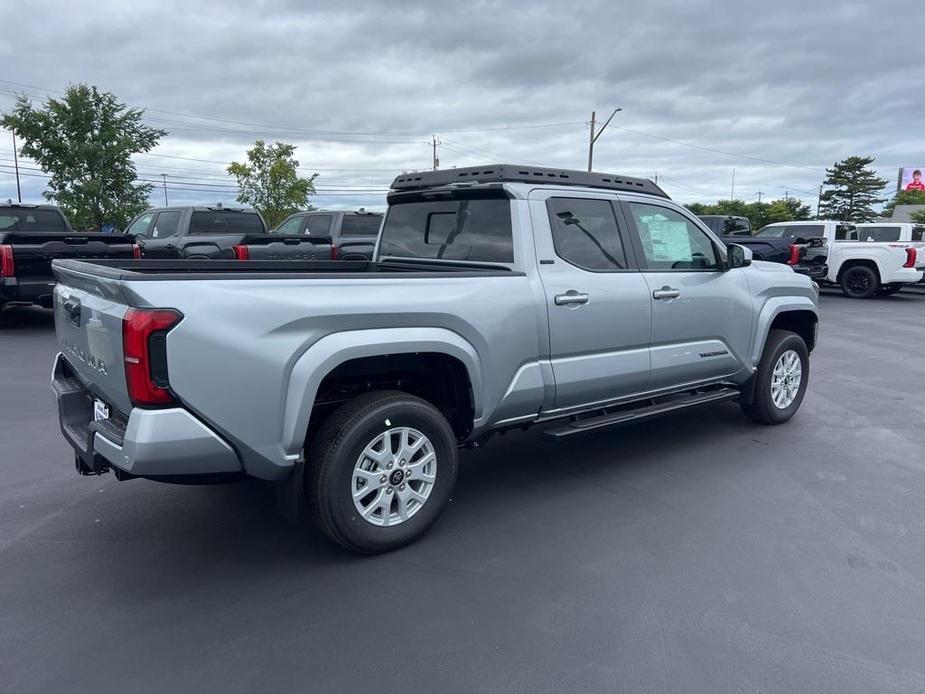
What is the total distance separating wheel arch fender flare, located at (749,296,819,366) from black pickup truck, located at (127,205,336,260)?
25.2 ft

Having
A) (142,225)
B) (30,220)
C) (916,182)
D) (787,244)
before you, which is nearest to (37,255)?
(30,220)

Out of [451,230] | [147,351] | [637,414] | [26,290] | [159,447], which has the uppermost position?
[451,230]

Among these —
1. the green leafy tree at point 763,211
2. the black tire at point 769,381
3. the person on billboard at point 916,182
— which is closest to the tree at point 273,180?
the black tire at point 769,381

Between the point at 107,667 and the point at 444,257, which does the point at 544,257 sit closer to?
the point at 444,257

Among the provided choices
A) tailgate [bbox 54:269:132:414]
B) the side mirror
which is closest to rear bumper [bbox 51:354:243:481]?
tailgate [bbox 54:269:132:414]

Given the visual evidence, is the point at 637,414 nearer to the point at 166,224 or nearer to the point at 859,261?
the point at 166,224

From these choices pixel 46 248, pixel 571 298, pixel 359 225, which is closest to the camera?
pixel 571 298

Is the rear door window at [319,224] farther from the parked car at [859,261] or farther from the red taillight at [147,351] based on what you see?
the red taillight at [147,351]

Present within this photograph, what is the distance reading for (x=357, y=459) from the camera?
3.43 m

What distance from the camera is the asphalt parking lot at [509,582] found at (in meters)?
2.71

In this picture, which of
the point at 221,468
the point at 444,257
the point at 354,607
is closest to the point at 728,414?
the point at 444,257

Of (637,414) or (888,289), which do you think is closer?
(637,414)

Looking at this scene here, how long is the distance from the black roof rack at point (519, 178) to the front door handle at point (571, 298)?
0.74 meters

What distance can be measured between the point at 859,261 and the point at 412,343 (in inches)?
702
